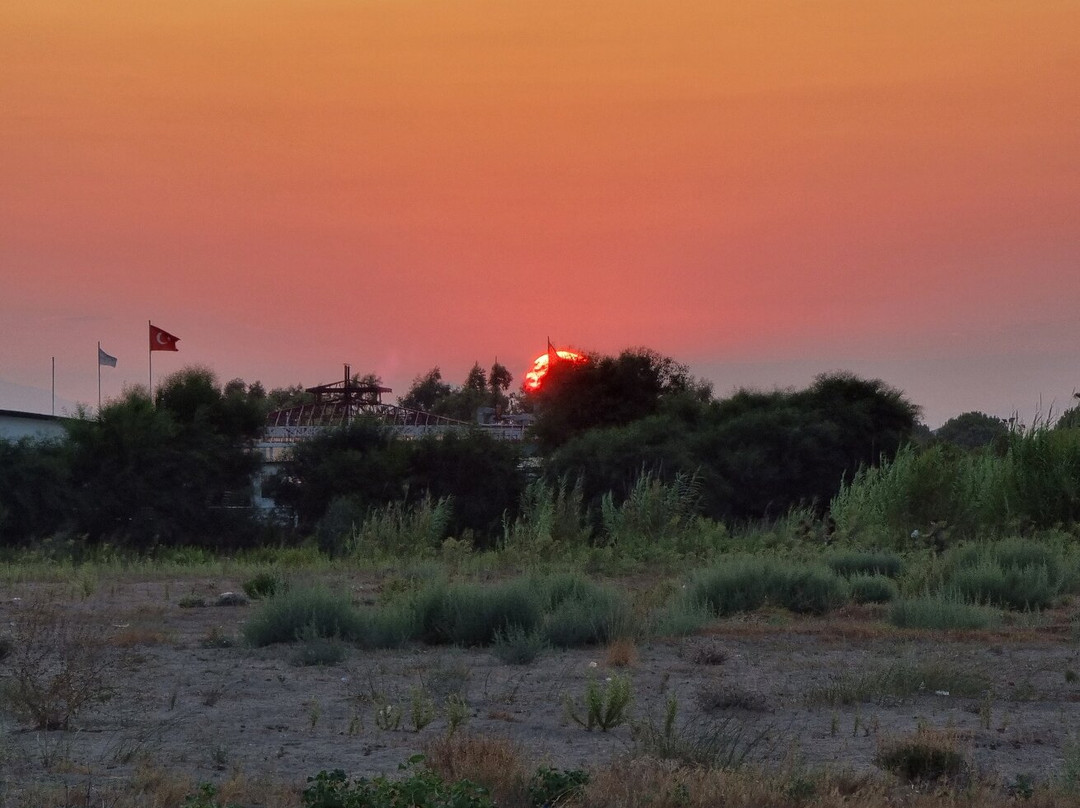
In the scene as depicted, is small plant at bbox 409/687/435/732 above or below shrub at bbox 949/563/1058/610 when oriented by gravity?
below

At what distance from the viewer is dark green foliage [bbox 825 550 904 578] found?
1580cm

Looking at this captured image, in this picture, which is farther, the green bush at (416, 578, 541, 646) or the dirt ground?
the green bush at (416, 578, 541, 646)

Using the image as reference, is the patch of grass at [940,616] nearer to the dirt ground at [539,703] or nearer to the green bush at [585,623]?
the dirt ground at [539,703]

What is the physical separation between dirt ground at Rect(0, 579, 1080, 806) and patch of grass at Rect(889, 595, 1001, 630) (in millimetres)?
293

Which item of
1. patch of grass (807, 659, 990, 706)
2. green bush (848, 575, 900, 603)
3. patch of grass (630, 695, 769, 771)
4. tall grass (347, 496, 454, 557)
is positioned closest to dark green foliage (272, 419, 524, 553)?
tall grass (347, 496, 454, 557)

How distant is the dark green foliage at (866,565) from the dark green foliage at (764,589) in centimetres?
233

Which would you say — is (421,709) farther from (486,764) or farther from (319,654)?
(319,654)

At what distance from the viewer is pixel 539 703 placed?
27.2 feet

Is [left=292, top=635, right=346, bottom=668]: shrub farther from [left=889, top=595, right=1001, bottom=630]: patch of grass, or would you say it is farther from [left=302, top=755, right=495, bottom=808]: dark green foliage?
[left=889, top=595, right=1001, bottom=630]: patch of grass

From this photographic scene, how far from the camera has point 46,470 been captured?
45906 mm

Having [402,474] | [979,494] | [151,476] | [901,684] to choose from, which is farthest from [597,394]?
[901,684]

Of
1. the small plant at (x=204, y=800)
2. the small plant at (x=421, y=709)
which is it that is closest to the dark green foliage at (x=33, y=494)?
the small plant at (x=421, y=709)

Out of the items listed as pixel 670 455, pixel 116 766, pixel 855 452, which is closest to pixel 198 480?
pixel 670 455

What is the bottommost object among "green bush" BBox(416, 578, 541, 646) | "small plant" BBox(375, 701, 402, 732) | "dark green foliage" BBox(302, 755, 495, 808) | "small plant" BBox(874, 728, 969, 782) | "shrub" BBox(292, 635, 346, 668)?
"small plant" BBox(874, 728, 969, 782)
